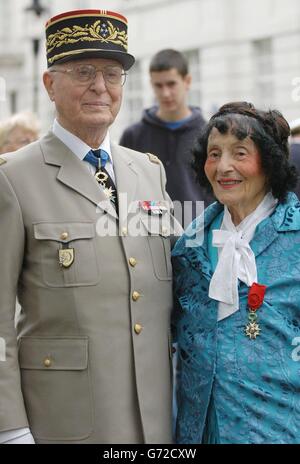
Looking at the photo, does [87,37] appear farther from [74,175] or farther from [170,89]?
[170,89]

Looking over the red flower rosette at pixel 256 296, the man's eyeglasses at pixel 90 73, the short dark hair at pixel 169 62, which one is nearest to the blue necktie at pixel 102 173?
the man's eyeglasses at pixel 90 73

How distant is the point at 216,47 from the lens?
53.5 feet

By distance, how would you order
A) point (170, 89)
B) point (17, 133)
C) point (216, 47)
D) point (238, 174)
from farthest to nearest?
point (216, 47) → point (170, 89) → point (17, 133) → point (238, 174)

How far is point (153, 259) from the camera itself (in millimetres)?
3338

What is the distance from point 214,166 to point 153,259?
15.9 inches

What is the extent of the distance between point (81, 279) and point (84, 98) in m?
0.65

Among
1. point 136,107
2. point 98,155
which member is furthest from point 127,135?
point 136,107

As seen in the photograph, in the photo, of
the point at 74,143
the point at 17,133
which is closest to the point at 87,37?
the point at 74,143

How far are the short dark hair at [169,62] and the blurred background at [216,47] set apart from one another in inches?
300

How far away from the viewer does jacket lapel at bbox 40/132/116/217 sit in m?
3.25

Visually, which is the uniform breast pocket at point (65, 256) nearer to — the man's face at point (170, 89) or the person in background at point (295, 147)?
the person in background at point (295, 147)

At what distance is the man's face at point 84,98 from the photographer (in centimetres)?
325

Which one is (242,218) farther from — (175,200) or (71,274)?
(175,200)

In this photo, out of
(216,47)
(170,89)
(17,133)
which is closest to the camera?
(17,133)
